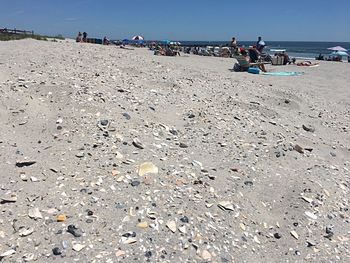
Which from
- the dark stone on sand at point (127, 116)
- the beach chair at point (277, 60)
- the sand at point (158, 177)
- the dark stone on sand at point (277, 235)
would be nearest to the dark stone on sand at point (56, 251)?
the sand at point (158, 177)

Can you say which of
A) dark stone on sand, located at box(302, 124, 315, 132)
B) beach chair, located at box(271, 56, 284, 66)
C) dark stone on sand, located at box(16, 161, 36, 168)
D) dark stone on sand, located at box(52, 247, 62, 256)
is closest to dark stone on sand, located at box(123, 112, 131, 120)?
dark stone on sand, located at box(16, 161, 36, 168)

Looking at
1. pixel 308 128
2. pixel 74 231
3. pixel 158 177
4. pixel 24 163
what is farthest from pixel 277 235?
pixel 308 128

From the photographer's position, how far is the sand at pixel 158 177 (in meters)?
4.20

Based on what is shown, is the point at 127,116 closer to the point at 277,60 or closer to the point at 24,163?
the point at 24,163

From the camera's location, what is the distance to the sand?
165 inches

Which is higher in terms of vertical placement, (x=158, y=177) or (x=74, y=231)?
(x=158, y=177)

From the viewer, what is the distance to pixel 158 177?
5324mm

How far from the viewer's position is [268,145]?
7.02 m

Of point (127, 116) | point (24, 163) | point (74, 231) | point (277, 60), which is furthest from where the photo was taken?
point (277, 60)

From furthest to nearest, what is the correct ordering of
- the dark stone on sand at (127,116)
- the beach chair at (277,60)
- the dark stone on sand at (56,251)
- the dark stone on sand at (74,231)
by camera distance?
the beach chair at (277,60) → the dark stone on sand at (127,116) → the dark stone on sand at (74,231) → the dark stone on sand at (56,251)

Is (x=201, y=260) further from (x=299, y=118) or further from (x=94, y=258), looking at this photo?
(x=299, y=118)

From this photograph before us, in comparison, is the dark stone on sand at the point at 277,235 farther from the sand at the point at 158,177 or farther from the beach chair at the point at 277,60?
the beach chair at the point at 277,60

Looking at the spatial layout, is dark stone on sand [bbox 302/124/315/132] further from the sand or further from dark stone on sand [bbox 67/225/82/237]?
dark stone on sand [bbox 67/225/82/237]

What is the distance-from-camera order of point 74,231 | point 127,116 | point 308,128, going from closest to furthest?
1. point 74,231
2. point 127,116
3. point 308,128
